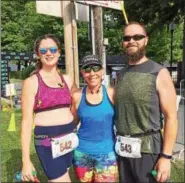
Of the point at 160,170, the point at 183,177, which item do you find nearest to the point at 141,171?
the point at 160,170

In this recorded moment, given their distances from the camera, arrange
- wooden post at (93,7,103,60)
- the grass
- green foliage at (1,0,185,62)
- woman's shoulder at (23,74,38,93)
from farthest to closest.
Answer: green foliage at (1,0,185,62), wooden post at (93,7,103,60), the grass, woman's shoulder at (23,74,38,93)

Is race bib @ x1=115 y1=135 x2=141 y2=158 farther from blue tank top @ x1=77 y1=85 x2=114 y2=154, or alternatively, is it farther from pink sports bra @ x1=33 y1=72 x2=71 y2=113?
pink sports bra @ x1=33 y1=72 x2=71 y2=113

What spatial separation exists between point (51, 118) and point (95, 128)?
333mm

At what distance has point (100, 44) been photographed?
711 cm

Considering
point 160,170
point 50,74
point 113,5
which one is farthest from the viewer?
point 113,5

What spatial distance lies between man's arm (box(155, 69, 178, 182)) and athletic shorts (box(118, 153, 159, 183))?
64mm

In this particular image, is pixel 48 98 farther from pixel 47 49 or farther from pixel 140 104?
pixel 140 104

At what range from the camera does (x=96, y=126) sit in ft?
9.20

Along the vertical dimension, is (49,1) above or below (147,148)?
above

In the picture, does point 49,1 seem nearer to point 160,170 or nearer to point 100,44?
point 160,170

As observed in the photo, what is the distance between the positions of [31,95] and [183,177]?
291 centimetres

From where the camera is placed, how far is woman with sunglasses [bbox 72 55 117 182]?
2.79m

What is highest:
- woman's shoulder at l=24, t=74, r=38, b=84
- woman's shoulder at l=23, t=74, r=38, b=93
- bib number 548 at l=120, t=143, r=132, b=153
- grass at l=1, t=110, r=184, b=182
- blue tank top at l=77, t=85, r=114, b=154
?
woman's shoulder at l=24, t=74, r=38, b=84

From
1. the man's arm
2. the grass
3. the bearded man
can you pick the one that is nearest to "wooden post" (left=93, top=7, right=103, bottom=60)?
the grass
